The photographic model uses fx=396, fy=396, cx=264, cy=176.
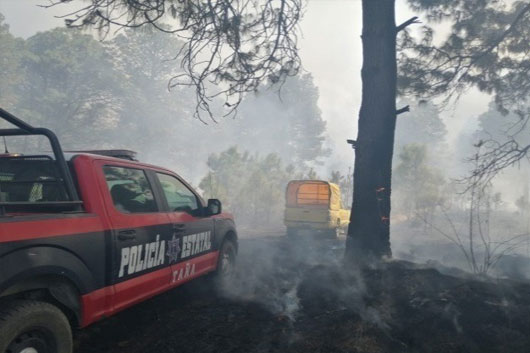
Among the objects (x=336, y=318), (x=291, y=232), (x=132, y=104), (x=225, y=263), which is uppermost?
(x=132, y=104)

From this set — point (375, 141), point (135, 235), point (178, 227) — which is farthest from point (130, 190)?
point (375, 141)

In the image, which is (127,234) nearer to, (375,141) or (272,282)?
(272,282)

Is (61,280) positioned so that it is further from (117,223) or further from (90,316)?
(117,223)

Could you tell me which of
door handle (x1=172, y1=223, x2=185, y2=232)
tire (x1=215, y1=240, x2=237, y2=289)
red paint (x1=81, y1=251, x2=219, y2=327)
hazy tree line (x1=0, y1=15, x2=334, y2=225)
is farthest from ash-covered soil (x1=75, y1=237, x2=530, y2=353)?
hazy tree line (x1=0, y1=15, x2=334, y2=225)

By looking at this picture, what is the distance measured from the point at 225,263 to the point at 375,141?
3.35 metres

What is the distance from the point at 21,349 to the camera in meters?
2.74

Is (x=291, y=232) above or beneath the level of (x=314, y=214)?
beneath

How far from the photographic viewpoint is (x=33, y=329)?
9.30 feet

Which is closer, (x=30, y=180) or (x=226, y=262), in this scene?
(x=30, y=180)

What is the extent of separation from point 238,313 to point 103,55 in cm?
3783

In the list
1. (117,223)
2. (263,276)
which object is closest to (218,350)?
(117,223)

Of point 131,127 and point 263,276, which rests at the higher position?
point 131,127

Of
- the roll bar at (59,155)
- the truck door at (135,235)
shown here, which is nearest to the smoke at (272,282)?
the truck door at (135,235)

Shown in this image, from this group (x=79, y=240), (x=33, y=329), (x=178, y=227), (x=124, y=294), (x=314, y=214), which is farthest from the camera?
(x=314, y=214)
